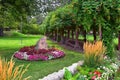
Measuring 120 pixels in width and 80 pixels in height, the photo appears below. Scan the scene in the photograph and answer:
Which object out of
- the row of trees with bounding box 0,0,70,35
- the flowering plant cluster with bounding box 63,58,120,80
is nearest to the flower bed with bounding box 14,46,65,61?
the row of trees with bounding box 0,0,70,35

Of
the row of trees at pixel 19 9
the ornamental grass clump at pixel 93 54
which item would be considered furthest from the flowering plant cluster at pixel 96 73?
the row of trees at pixel 19 9

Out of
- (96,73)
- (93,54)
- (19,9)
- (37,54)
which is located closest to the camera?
(96,73)

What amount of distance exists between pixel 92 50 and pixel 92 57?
279mm

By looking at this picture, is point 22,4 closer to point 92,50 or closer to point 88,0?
point 88,0

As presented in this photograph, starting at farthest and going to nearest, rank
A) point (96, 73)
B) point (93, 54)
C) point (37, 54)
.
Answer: point (37, 54)
point (93, 54)
point (96, 73)

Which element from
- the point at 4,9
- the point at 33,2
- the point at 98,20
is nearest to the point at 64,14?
the point at 33,2

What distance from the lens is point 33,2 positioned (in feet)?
59.3

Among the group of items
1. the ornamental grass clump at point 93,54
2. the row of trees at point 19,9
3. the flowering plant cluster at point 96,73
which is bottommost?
the flowering plant cluster at point 96,73

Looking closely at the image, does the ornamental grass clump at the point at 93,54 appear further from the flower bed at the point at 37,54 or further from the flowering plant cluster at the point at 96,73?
the flower bed at the point at 37,54

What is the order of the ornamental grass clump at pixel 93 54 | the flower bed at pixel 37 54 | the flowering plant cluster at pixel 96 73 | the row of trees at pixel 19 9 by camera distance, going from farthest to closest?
the row of trees at pixel 19 9 → the flower bed at pixel 37 54 → the ornamental grass clump at pixel 93 54 → the flowering plant cluster at pixel 96 73

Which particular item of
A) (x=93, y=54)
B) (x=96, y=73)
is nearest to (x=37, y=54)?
(x=93, y=54)

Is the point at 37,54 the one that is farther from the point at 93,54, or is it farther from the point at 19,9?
the point at 19,9

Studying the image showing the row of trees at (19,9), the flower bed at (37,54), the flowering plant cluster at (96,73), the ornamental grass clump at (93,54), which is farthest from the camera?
the row of trees at (19,9)

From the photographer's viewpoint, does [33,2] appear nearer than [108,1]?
No
